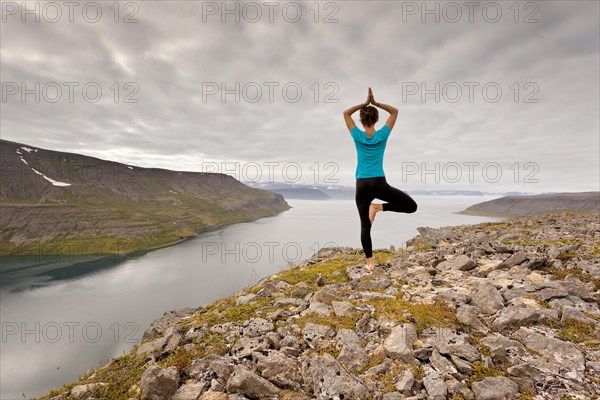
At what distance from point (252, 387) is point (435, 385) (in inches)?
147

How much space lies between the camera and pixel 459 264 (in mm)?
13734

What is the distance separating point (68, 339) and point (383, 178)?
8658 centimetres

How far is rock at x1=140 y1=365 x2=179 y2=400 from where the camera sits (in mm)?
6148

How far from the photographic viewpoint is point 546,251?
14758 mm

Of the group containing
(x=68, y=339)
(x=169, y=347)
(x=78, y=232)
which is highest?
(x=169, y=347)

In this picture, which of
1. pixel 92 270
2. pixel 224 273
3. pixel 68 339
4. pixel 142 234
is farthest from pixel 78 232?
pixel 68 339

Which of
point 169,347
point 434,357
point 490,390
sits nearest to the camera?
point 490,390

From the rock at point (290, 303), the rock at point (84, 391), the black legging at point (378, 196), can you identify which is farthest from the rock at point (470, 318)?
the rock at point (84, 391)

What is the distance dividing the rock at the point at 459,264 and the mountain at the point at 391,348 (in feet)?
4.91

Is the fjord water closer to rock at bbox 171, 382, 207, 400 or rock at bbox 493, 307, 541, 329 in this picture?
rock at bbox 171, 382, 207, 400

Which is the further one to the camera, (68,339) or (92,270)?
(92,270)

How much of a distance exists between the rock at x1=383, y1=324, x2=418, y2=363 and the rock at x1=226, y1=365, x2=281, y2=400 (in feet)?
9.26

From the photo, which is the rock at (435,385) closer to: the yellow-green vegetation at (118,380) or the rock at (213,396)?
the rock at (213,396)

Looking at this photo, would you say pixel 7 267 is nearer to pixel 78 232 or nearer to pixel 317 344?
pixel 78 232
